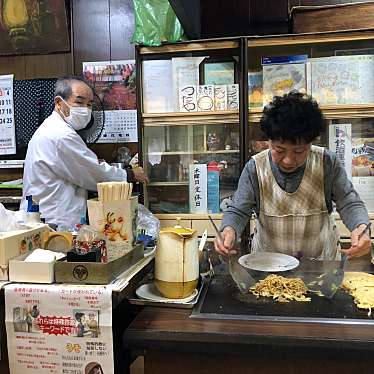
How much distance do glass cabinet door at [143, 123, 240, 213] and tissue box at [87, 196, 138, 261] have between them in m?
1.78

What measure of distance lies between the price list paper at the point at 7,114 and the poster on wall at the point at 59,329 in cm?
253

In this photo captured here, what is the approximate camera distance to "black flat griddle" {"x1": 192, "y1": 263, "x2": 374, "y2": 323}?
1148 mm

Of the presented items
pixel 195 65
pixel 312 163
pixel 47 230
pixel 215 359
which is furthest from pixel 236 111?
pixel 215 359

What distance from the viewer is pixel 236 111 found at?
292cm

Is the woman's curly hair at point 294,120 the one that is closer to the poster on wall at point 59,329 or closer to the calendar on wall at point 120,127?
the poster on wall at point 59,329

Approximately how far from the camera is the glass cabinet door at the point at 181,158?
309 cm

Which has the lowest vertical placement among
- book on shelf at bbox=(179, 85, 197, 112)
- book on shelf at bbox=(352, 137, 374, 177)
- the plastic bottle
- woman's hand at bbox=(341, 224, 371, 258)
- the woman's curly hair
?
woman's hand at bbox=(341, 224, 371, 258)

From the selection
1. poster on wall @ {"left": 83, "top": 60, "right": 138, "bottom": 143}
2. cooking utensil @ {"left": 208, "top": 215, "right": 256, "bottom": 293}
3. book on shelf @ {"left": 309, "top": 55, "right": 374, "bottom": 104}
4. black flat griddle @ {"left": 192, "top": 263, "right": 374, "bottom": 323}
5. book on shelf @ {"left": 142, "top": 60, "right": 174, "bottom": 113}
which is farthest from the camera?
poster on wall @ {"left": 83, "top": 60, "right": 138, "bottom": 143}

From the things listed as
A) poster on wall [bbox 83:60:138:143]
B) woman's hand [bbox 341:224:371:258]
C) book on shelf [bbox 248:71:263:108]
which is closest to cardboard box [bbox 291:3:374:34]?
book on shelf [bbox 248:71:263:108]

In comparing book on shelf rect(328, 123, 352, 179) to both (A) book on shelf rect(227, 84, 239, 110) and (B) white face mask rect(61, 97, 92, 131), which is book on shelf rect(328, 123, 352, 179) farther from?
(B) white face mask rect(61, 97, 92, 131)

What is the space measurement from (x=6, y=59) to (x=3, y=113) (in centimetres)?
44

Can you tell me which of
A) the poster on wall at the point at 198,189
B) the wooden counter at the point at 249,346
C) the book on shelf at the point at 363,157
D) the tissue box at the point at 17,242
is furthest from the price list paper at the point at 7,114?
the wooden counter at the point at 249,346

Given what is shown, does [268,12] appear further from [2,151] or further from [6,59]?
[2,151]

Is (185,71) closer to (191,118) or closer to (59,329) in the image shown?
(191,118)
